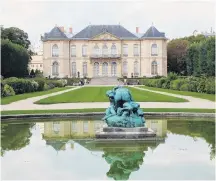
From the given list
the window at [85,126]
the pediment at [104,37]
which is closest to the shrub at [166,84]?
the pediment at [104,37]

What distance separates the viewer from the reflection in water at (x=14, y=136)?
854 cm

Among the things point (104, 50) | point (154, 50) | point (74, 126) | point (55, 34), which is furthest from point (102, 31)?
point (74, 126)

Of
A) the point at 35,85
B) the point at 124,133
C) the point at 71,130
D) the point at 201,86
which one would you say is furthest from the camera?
the point at 35,85

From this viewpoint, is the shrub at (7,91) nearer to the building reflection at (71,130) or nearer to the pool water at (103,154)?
the building reflection at (71,130)

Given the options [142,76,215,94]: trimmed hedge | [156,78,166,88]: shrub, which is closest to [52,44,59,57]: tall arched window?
[142,76,215,94]: trimmed hedge

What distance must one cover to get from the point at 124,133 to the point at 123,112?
451 millimetres

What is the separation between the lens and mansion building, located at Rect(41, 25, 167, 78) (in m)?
58.0

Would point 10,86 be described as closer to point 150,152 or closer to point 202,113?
point 202,113

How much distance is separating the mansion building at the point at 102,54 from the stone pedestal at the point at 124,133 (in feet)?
161

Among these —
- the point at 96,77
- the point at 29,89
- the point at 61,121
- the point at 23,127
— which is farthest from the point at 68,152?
the point at 96,77

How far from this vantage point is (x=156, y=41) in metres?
57.4

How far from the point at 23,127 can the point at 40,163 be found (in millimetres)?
4196

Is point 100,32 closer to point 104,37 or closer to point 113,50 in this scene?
point 104,37

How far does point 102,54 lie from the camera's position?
58656 mm
